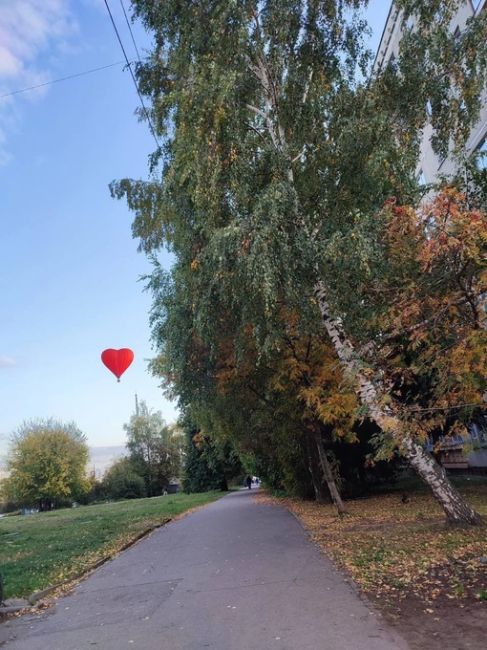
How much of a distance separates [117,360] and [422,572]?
26.2 ft

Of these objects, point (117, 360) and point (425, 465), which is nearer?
point (425, 465)

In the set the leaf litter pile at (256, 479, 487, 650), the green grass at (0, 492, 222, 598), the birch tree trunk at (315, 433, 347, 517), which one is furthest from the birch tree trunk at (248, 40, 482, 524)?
the green grass at (0, 492, 222, 598)

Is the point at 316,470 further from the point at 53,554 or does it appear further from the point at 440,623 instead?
the point at 440,623

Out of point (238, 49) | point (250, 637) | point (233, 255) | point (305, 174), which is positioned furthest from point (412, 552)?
point (238, 49)

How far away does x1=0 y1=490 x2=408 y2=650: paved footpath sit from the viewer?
4613mm

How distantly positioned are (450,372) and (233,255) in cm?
398

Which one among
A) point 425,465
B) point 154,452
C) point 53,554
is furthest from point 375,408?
point 154,452

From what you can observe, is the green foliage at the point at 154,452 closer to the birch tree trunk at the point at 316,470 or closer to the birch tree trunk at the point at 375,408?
the birch tree trunk at the point at 316,470

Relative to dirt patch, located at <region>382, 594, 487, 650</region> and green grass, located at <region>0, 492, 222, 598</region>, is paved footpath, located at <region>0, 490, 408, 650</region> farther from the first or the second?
green grass, located at <region>0, 492, 222, 598</region>

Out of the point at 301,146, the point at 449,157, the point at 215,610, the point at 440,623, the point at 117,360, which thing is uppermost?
the point at 449,157

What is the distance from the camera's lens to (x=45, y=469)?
56219 millimetres

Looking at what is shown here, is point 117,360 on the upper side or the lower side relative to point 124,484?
lower

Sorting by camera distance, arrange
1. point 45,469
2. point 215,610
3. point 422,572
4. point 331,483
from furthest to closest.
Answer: point 45,469, point 331,483, point 422,572, point 215,610

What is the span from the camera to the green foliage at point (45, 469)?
5609 cm
